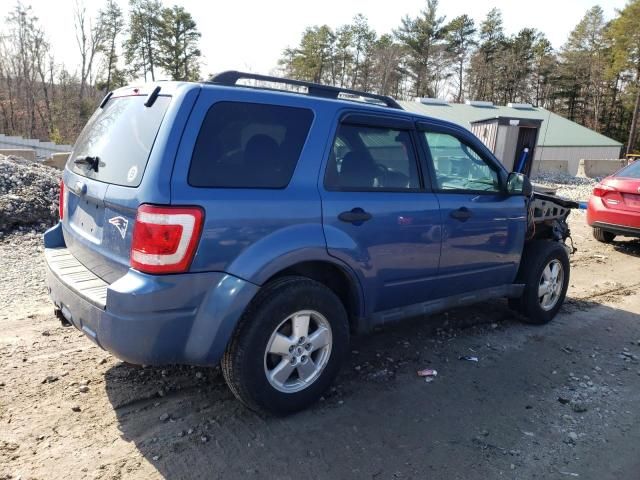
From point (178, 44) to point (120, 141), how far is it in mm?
47552

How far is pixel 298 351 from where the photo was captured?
10.2 feet

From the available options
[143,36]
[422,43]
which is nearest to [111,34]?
[143,36]

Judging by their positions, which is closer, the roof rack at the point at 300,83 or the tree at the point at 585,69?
the roof rack at the point at 300,83

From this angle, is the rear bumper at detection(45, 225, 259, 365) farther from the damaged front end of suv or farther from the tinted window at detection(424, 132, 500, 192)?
the damaged front end of suv

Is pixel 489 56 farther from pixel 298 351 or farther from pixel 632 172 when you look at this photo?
pixel 298 351

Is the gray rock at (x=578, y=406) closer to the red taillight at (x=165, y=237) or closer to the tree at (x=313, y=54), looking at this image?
the red taillight at (x=165, y=237)

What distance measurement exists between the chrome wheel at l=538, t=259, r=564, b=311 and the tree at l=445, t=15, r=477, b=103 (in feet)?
176

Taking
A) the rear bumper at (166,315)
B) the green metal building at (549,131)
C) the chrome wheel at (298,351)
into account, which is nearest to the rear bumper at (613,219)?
the chrome wheel at (298,351)

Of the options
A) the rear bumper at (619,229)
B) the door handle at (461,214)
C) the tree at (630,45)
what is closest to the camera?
the door handle at (461,214)

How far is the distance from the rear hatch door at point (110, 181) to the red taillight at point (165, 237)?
0.27 ft

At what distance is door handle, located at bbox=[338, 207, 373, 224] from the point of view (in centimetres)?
319

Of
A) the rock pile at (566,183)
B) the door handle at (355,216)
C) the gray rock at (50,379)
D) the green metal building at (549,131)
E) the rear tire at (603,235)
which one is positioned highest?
the green metal building at (549,131)

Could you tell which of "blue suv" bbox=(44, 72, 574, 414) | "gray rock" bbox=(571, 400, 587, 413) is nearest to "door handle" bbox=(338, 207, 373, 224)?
"blue suv" bbox=(44, 72, 574, 414)

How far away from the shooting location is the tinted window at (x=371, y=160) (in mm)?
3283
